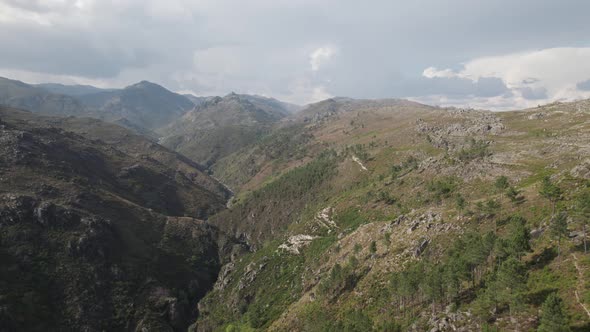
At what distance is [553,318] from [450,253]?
37409 mm

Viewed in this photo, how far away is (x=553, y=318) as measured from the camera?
140 feet

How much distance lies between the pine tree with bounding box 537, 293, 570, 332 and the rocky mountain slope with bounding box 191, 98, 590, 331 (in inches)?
9.9

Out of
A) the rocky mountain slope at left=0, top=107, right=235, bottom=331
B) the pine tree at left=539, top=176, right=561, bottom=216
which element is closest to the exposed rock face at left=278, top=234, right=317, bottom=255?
the rocky mountain slope at left=0, top=107, right=235, bottom=331

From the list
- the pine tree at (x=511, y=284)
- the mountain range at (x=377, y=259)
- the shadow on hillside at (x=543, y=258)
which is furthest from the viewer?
the shadow on hillside at (x=543, y=258)

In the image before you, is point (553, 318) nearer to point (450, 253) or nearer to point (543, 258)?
point (543, 258)

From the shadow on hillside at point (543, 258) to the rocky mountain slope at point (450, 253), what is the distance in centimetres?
18

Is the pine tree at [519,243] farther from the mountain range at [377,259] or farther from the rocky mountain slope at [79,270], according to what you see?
the rocky mountain slope at [79,270]

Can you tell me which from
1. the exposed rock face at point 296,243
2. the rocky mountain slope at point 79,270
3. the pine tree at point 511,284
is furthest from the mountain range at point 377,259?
the exposed rock face at point 296,243

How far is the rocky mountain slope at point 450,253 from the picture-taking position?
184 ft

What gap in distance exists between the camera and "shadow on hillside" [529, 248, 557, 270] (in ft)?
198

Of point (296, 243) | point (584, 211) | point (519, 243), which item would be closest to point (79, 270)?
point (296, 243)

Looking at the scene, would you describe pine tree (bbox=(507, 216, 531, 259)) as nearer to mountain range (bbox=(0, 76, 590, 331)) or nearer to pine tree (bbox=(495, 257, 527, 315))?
mountain range (bbox=(0, 76, 590, 331))

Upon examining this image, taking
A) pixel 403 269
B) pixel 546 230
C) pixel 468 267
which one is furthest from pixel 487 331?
pixel 403 269

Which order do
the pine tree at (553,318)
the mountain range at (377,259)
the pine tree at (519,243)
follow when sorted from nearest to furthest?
the pine tree at (553,318) < the mountain range at (377,259) < the pine tree at (519,243)
